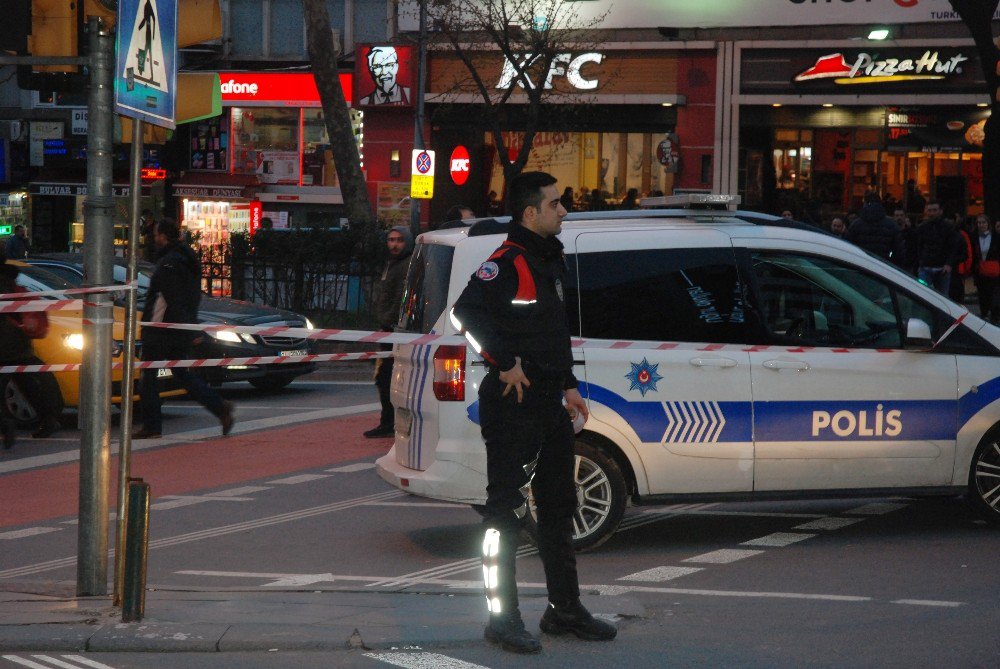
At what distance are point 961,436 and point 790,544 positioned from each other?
1.15m

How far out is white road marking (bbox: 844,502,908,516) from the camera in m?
9.32

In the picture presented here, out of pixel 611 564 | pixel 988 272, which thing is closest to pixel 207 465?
pixel 611 564

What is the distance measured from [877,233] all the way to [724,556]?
11.0 meters

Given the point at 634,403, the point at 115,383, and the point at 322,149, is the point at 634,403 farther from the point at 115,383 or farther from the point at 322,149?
the point at 322,149

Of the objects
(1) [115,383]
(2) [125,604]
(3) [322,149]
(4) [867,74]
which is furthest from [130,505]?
(3) [322,149]

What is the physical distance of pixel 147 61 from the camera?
257 inches

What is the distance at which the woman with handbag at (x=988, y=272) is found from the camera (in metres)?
20.4

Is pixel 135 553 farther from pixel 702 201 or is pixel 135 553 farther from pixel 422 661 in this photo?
pixel 702 201

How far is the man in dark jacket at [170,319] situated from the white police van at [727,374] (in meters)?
5.03

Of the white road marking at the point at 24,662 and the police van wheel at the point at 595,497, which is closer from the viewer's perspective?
the white road marking at the point at 24,662

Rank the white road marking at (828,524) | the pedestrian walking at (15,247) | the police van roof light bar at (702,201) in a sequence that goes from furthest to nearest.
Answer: the pedestrian walking at (15,247)
the white road marking at (828,524)
the police van roof light bar at (702,201)

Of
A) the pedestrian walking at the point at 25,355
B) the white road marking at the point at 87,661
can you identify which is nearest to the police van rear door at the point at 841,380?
the white road marking at the point at 87,661

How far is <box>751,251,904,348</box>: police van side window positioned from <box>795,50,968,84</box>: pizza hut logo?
20.8 metres

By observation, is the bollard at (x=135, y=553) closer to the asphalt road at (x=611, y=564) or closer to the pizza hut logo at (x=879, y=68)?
the asphalt road at (x=611, y=564)
